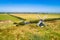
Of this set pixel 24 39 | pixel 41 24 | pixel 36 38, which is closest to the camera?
pixel 36 38

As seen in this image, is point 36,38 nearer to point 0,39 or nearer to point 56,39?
point 56,39

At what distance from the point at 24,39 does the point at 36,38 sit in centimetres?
224

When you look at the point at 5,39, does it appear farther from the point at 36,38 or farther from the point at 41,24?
the point at 41,24

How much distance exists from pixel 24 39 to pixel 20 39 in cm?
40

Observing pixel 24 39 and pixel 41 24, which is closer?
pixel 24 39

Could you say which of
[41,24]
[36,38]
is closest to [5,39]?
[36,38]

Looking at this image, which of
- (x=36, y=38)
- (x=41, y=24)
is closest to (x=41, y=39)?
(x=36, y=38)

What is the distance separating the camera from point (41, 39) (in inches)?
464

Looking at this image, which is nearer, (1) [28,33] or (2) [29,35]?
(2) [29,35]

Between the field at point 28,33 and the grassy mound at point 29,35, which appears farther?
the field at point 28,33

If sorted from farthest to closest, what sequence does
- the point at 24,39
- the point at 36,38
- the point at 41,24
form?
1. the point at 41,24
2. the point at 24,39
3. the point at 36,38

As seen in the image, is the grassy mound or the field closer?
the grassy mound

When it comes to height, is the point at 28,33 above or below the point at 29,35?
below

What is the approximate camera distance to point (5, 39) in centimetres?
1401
